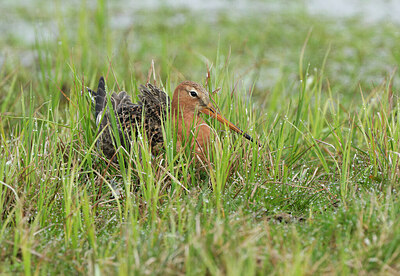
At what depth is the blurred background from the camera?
5.73 metres

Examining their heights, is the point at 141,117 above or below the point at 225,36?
below

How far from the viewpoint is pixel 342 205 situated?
267cm

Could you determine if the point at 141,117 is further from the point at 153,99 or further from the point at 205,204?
the point at 205,204

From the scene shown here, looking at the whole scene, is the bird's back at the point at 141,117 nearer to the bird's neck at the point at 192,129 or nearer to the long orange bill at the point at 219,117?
the bird's neck at the point at 192,129

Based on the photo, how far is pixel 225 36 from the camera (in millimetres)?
7305

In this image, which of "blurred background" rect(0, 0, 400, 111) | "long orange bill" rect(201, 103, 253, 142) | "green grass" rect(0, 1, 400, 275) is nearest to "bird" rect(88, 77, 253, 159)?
"long orange bill" rect(201, 103, 253, 142)

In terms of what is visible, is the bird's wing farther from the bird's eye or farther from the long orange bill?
the long orange bill

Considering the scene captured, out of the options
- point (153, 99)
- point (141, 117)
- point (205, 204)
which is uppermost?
point (153, 99)

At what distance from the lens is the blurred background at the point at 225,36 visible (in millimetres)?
5727

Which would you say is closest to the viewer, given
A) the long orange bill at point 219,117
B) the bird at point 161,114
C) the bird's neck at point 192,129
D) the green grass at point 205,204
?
the green grass at point 205,204

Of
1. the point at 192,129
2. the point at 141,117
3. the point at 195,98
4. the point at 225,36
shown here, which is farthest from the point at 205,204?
the point at 225,36

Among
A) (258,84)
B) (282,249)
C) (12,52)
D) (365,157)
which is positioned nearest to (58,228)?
(282,249)

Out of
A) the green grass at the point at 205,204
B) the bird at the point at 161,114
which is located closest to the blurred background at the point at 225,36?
the green grass at the point at 205,204

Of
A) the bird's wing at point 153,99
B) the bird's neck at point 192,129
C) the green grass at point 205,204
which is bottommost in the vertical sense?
the green grass at point 205,204
